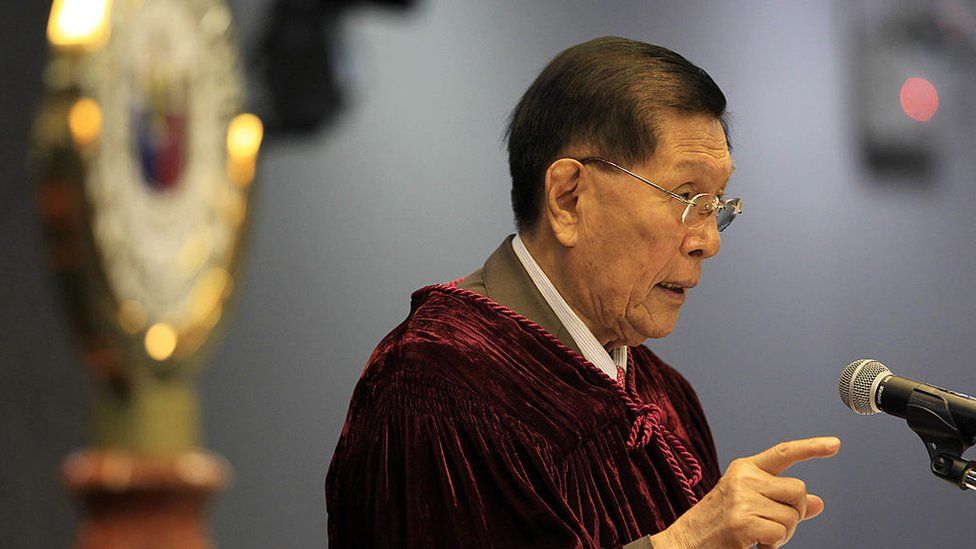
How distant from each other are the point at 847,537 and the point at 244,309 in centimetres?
230

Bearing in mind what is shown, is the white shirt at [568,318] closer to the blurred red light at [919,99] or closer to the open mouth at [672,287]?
the open mouth at [672,287]

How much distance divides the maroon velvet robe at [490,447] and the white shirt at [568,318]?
94 millimetres

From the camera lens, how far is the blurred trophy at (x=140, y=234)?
0.99 metres

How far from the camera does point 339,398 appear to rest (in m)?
2.92

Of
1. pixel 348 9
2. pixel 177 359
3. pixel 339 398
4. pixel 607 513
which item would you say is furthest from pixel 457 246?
pixel 177 359

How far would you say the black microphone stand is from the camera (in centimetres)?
165

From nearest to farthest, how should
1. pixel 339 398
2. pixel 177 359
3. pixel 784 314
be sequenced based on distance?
pixel 177 359
pixel 339 398
pixel 784 314

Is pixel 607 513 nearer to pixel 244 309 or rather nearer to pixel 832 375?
pixel 244 309

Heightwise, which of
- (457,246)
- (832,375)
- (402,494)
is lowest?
(832,375)

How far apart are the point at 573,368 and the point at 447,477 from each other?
31cm

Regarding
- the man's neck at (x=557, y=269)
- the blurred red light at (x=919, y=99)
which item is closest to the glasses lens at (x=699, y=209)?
the man's neck at (x=557, y=269)

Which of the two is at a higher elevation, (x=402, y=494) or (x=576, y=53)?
(x=576, y=53)

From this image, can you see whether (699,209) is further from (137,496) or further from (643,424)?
(137,496)

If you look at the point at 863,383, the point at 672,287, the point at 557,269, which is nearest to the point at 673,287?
the point at 672,287
